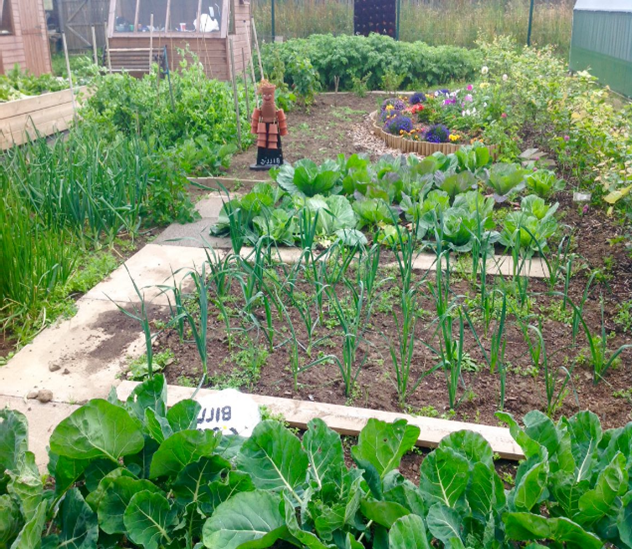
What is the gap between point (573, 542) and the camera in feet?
5.19

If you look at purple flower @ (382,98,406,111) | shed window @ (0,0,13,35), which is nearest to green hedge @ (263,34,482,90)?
purple flower @ (382,98,406,111)

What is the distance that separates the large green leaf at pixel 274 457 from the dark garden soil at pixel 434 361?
0.66 meters

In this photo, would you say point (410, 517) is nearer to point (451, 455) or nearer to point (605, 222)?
point (451, 455)

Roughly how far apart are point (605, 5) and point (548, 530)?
31.3 feet

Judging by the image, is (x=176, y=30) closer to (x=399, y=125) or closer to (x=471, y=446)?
(x=399, y=125)

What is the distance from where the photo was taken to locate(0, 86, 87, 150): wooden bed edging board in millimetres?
7156

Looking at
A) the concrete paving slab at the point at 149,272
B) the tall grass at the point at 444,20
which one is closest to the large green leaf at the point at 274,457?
the concrete paving slab at the point at 149,272

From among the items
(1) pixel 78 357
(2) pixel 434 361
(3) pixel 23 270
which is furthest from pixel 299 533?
(3) pixel 23 270

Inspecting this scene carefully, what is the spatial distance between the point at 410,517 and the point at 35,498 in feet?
3.38

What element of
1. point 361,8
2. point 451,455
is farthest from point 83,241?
point 361,8

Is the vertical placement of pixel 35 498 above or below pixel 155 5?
below

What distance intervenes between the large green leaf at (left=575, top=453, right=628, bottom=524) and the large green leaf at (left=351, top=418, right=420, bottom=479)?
0.46 meters

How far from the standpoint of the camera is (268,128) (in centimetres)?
590

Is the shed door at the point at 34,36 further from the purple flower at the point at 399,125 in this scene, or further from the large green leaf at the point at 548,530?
the large green leaf at the point at 548,530
